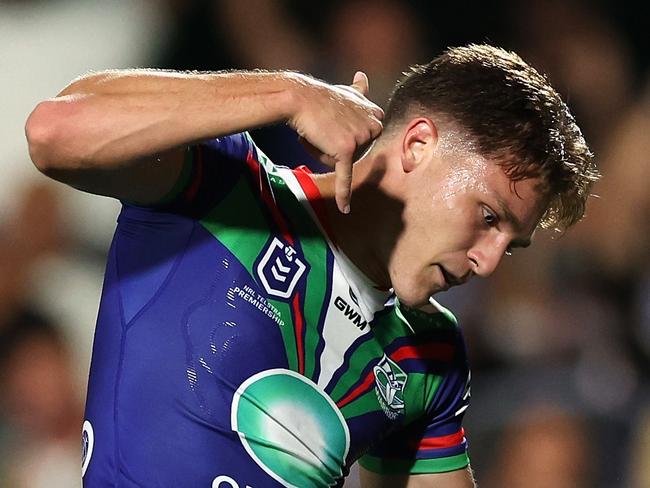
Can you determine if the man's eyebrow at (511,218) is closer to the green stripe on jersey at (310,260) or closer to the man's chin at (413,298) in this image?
the man's chin at (413,298)

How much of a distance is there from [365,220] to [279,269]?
174 mm

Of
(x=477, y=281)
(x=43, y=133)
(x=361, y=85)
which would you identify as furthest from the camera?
(x=477, y=281)

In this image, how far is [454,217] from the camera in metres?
1.71

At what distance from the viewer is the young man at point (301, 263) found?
5.29 ft

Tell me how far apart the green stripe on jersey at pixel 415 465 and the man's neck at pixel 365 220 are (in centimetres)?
44

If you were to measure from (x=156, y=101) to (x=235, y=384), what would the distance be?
460 millimetres

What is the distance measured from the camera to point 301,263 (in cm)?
171

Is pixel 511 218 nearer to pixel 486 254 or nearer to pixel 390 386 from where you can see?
pixel 486 254

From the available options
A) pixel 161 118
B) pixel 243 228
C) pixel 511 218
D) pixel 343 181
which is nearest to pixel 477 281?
pixel 511 218

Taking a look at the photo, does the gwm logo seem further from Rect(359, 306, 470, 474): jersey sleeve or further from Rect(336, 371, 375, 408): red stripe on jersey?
Rect(359, 306, 470, 474): jersey sleeve

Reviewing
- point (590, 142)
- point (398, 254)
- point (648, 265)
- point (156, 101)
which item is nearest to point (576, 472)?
point (648, 265)

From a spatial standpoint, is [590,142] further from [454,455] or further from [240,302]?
[240,302]

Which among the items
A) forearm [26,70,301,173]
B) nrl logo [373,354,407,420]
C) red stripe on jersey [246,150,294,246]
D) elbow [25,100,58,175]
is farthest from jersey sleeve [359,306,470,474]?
elbow [25,100,58,175]

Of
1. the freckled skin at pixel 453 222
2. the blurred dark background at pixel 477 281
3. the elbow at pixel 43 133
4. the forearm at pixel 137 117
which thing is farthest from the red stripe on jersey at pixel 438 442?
the blurred dark background at pixel 477 281
